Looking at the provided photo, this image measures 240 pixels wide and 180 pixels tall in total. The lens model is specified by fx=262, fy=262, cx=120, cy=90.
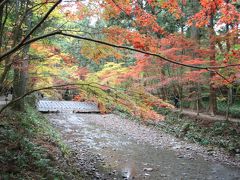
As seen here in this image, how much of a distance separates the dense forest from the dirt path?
1.46 metres

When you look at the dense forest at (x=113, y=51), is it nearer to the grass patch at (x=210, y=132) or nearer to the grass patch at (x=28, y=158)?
the grass patch at (x=210, y=132)

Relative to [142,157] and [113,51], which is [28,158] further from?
[142,157]

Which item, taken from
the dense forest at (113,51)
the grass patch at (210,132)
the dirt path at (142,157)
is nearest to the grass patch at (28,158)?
the dirt path at (142,157)

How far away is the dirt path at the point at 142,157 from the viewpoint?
25.7 ft

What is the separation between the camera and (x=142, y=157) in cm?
958

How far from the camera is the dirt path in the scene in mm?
7833

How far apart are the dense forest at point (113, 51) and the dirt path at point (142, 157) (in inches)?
57.3

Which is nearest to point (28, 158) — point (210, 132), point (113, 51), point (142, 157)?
point (113, 51)

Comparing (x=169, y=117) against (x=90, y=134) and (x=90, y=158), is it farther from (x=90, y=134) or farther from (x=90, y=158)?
(x=90, y=158)

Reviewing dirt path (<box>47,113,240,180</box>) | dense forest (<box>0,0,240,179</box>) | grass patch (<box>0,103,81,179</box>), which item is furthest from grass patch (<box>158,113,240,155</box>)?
grass patch (<box>0,103,81,179</box>)

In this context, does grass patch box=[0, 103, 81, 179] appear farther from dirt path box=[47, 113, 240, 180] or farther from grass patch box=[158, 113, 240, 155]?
grass patch box=[158, 113, 240, 155]

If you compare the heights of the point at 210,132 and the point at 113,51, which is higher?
the point at 113,51

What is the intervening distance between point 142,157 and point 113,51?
17.1 ft

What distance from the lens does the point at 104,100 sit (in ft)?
17.5
